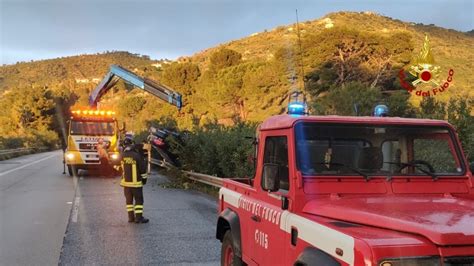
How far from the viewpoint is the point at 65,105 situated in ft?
303

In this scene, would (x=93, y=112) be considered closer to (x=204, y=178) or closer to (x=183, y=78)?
(x=204, y=178)

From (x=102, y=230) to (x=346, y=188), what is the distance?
649cm

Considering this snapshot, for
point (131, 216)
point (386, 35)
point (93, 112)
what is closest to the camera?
point (131, 216)

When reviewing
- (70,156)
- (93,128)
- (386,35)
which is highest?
(386,35)

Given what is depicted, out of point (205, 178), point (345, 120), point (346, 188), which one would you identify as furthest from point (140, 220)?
point (346, 188)

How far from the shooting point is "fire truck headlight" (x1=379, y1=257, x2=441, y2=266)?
275cm

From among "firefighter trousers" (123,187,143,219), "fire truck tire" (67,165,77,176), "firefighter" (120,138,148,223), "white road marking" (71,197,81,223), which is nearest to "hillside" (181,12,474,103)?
"fire truck tire" (67,165,77,176)

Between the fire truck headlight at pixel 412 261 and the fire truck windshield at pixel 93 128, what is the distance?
21624mm

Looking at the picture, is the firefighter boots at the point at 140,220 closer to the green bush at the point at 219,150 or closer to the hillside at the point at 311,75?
the green bush at the point at 219,150

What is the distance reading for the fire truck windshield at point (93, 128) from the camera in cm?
2311

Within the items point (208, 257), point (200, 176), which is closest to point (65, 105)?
point (200, 176)

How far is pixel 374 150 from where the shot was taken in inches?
174

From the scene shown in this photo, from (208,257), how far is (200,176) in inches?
337

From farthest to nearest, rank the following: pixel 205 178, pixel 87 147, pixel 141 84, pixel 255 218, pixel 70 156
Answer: pixel 141 84 < pixel 87 147 < pixel 70 156 < pixel 205 178 < pixel 255 218
